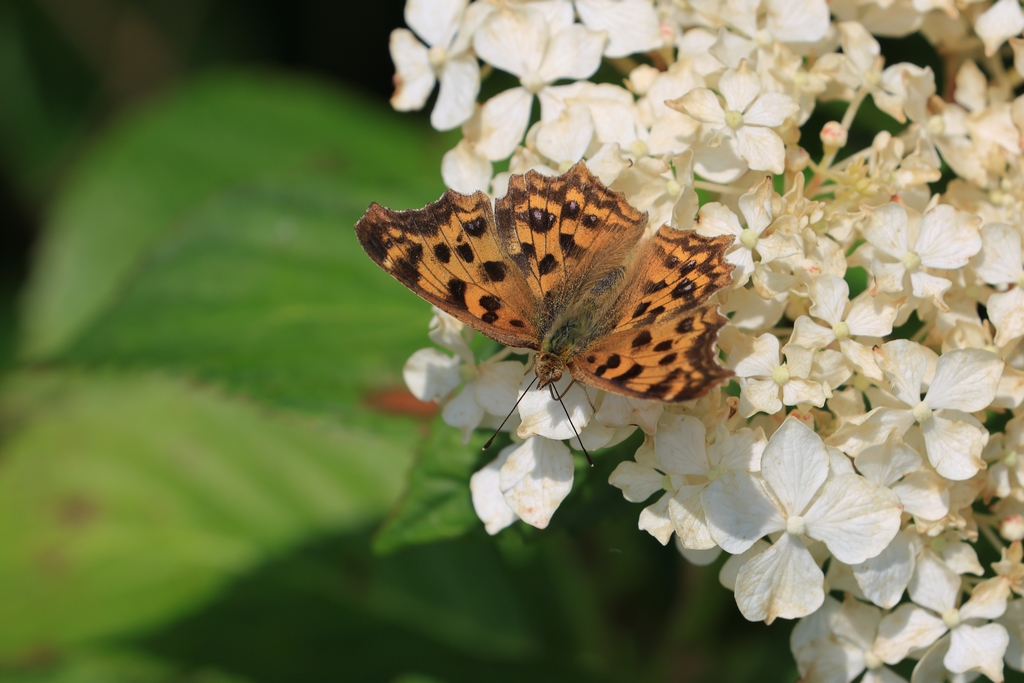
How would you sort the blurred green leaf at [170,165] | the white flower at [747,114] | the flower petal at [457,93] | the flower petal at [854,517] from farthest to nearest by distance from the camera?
the blurred green leaf at [170,165], the flower petal at [457,93], the white flower at [747,114], the flower petal at [854,517]

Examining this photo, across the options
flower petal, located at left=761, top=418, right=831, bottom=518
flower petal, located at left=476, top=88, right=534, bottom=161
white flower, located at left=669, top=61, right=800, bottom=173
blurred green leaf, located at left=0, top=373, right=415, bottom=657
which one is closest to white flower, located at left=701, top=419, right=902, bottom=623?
flower petal, located at left=761, top=418, right=831, bottom=518

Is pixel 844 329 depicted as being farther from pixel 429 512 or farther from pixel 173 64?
pixel 173 64

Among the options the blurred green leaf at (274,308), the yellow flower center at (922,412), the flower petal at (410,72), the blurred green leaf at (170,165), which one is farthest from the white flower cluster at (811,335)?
the blurred green leaf at (170,165)

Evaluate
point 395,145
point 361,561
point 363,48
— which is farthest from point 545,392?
point 363,48

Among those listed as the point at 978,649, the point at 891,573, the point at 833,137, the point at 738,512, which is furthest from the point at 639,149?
the point at 978,649

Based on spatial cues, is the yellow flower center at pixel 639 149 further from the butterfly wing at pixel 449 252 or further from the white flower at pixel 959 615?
the white flower at pixel 959 615
